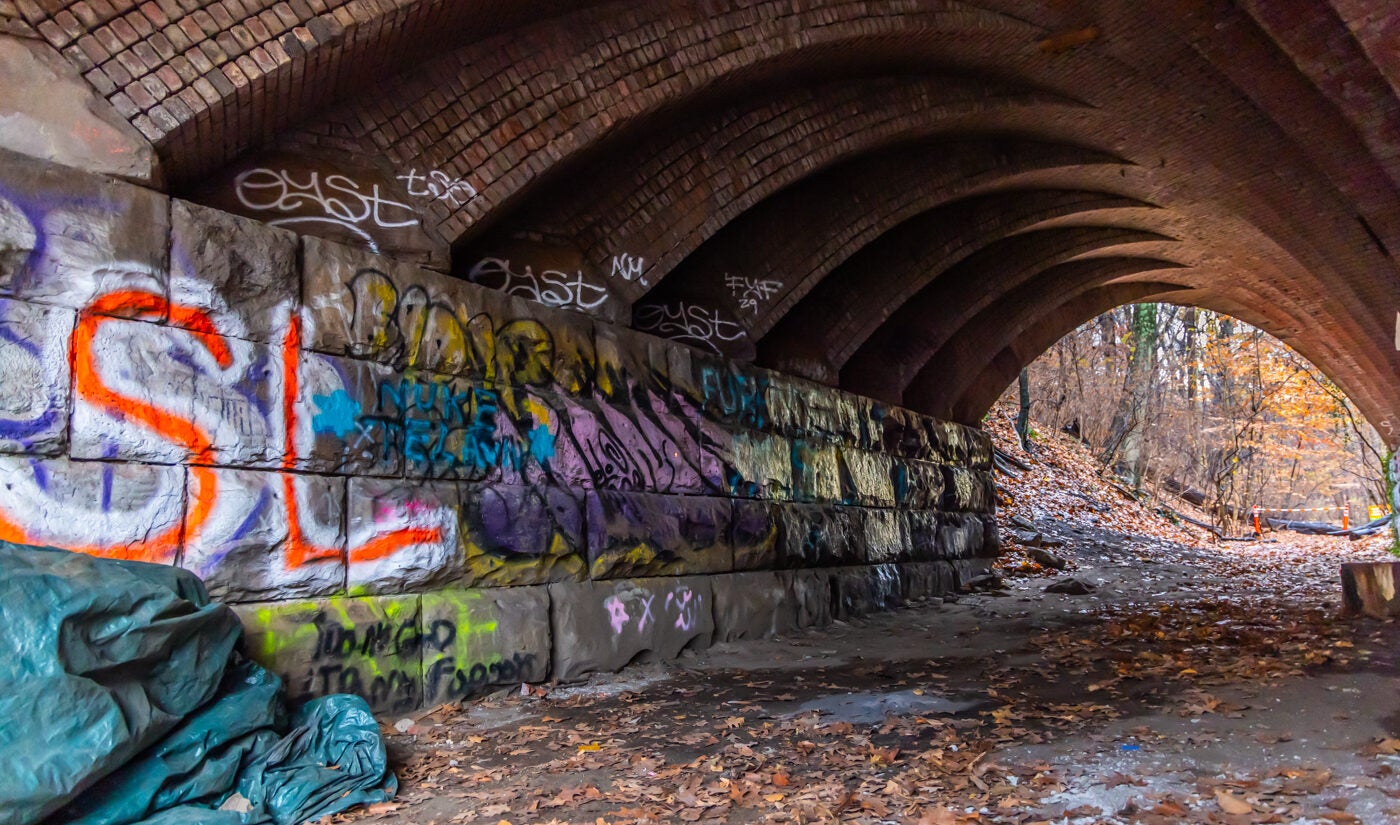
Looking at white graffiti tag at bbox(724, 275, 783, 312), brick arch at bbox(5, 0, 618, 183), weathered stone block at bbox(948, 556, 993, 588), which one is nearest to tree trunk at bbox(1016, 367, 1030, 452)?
weathered stone block at bbox(948, 556, 993, 588)

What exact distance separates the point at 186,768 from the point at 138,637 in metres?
0.63

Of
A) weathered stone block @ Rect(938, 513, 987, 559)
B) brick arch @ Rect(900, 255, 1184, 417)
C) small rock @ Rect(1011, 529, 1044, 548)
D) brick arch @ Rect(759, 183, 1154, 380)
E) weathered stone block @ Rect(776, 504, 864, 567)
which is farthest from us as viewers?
small rock @ Rect(1011, 529, 1044, 548)

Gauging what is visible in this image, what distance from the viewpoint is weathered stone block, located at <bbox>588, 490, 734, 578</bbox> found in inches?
299

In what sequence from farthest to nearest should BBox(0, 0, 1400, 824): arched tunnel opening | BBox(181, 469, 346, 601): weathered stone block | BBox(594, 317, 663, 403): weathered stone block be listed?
BBox(594, 317, 663, 403): weathered stone block < BBox(181, 469, 346, 601): weathered stone block < BBox(0, 0, 1400, 824): arched tunnel opening

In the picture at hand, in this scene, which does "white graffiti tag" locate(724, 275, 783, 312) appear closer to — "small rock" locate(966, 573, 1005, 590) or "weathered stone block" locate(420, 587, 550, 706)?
"weathered stone block" locate(420, 587, 550, 706)

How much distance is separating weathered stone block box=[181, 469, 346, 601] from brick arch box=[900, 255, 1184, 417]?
12022 millimetres

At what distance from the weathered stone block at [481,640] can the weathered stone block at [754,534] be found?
2863 millimetres

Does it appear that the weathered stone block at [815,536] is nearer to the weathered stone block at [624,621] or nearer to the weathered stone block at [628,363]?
the weathered stone block at [624,621]

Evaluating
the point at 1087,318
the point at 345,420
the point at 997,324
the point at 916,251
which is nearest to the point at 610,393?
the point at 345,420

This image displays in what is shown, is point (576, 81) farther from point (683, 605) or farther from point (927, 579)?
point (927, 579)

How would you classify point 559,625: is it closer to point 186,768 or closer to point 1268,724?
point 186,768

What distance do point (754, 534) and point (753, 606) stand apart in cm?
78

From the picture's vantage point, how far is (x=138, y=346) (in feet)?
15.9

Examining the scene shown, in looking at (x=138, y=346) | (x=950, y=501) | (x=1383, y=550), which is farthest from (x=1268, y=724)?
(x=1383, y=550)
